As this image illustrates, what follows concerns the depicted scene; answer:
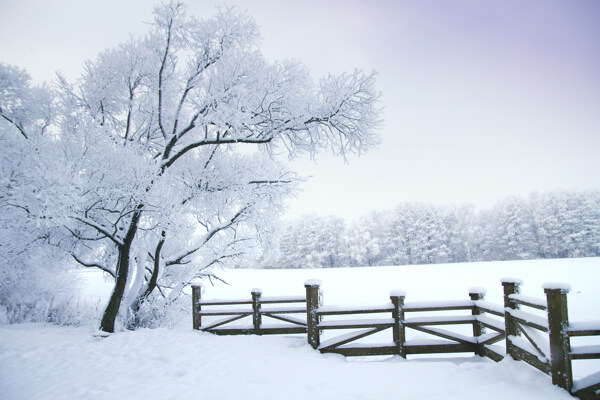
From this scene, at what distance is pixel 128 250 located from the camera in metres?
8.27

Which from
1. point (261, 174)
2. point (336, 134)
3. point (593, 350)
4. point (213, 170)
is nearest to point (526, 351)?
point (593, 350)

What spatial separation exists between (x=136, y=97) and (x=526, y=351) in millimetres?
11692

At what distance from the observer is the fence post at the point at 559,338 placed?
11.8 feet

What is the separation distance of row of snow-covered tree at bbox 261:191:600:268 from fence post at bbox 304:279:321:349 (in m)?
41.0

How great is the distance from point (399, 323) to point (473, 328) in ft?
4.69

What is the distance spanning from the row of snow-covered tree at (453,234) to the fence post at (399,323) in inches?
1640

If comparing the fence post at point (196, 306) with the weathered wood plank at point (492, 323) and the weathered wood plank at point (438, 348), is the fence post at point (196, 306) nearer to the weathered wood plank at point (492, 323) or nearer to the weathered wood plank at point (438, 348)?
the weathered wood plank at point (438, 348)

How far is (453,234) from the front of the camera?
54156 millimetres

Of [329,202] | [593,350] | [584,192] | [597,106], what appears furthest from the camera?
[329,202]

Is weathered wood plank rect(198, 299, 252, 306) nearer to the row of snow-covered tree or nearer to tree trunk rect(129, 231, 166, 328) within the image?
tree trunk rect(129, 231, 166, 328)

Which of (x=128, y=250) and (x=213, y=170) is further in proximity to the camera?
(x=213, y=170)

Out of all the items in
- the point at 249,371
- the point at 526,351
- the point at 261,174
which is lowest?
the point at 249,371

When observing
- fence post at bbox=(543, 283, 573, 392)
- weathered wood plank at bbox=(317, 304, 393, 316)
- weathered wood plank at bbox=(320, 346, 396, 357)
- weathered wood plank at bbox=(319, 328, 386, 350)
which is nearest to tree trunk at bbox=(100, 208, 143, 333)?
weathered wood plank at bbox=(317, 304, 393, 316)

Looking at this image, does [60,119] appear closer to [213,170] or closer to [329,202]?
[213,170]
